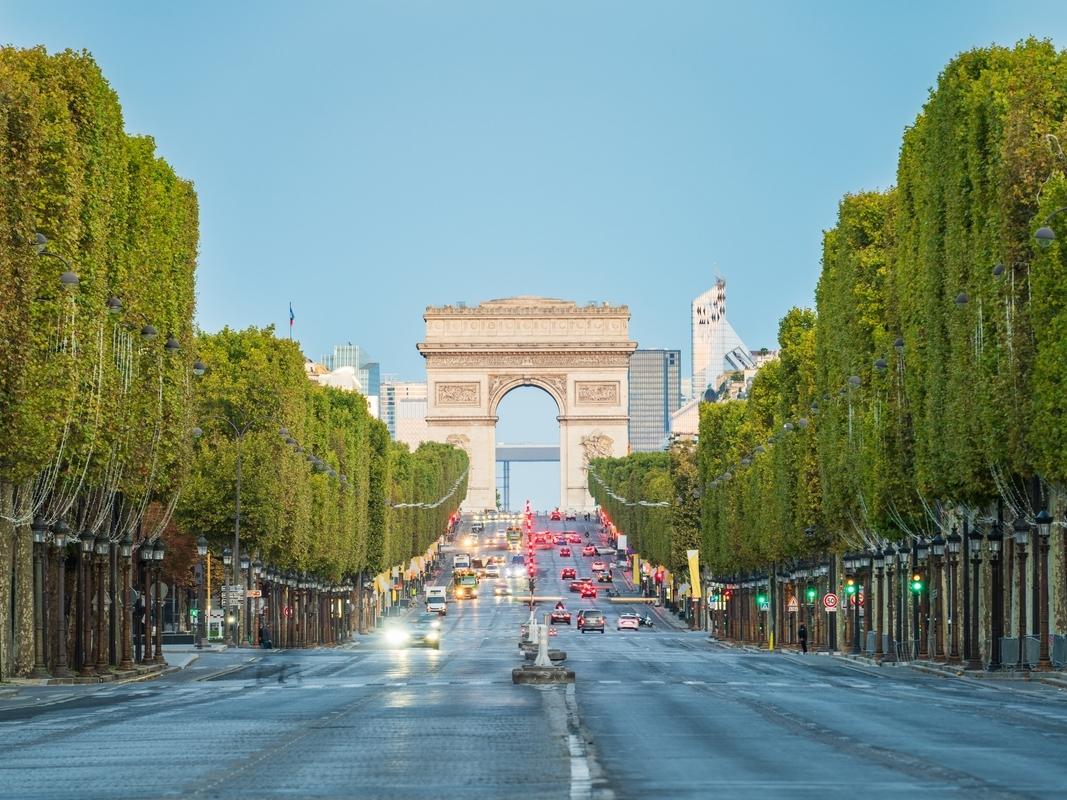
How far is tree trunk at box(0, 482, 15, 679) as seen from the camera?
167ft

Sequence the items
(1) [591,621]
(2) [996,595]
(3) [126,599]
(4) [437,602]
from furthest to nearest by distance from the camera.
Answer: (4) [437,602] → (1) [591,621] → (3) [126,599] → (2) [996,595]

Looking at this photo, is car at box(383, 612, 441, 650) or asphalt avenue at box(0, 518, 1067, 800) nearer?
asphalt avenue at box(0, 518, 1067, 800)

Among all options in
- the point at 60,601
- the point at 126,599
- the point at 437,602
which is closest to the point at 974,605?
the point at 126,599

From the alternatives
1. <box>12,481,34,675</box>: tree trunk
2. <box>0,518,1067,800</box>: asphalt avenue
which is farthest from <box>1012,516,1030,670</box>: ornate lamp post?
<box>12,481,34,675</box>: tree trunk

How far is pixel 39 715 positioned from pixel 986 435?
28.0 metres

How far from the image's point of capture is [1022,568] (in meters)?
66.2

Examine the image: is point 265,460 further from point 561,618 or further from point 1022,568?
point 561,618

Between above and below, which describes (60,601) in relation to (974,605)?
above

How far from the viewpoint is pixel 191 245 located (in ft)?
228

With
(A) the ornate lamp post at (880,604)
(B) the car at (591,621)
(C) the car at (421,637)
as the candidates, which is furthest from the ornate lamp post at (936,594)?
(B) the car at (591,621)

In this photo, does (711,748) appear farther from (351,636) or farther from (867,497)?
(351,636)

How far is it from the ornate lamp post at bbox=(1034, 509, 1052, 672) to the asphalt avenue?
275 centimetres

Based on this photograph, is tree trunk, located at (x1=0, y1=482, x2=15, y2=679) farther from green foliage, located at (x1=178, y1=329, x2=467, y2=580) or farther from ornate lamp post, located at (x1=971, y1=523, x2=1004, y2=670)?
green foliage, located at (x1=178, y1=329, x2=467, y2=580)

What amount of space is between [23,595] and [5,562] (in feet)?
6.21
